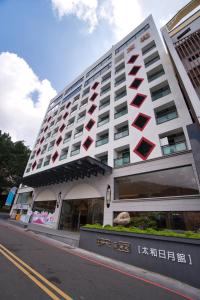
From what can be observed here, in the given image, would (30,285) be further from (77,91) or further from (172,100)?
(77,91)

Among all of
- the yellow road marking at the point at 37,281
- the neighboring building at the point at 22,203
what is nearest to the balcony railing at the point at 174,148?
the yellow road marking at the point at 37,281

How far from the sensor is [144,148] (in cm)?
1295

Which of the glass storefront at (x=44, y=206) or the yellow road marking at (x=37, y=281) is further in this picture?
the glass storefront at (x=44, y=206)

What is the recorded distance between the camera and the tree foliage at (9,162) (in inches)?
1278

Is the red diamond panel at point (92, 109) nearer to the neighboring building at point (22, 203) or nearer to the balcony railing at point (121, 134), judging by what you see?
the balcony railing at point (121, 134)

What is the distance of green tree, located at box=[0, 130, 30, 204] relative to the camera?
107 ft

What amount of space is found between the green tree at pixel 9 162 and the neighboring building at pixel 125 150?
32.7 ft

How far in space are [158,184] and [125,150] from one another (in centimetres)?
466

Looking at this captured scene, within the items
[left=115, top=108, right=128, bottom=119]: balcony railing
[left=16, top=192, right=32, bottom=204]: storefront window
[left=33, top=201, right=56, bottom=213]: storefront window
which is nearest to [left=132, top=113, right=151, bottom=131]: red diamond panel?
[left=115, top=108, right=128, bottom=119]: balcony railing

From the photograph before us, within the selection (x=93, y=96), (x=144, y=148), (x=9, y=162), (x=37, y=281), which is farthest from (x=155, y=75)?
(x=9, y=162)

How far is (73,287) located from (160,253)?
3.50 meters

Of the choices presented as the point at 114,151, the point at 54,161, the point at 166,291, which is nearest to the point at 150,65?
the point at 114,151

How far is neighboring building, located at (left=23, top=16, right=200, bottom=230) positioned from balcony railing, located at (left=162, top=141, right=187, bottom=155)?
0.06m

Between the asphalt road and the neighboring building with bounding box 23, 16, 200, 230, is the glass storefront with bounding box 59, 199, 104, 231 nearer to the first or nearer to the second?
the neighboring building with bounding box 23, 16, 200, 230
